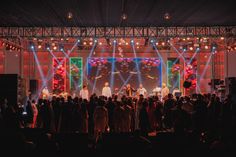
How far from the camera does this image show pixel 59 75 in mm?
26344

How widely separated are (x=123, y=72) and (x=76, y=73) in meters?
3.34

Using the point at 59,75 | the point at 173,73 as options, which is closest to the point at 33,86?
the point at 59,75

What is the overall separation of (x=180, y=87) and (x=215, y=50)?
11.8ft

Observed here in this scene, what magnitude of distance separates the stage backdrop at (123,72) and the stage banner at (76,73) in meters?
0.61

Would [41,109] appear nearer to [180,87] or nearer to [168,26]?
[168,26]

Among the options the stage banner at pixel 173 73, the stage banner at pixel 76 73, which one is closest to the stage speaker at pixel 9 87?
the stage banner at pixel 76 73

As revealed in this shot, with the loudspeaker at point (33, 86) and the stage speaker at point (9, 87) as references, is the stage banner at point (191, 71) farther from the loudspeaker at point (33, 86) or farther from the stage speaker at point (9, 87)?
the stage speaker at point (9, 87)

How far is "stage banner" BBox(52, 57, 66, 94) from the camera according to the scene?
85.8 feet

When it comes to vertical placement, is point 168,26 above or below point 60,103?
above

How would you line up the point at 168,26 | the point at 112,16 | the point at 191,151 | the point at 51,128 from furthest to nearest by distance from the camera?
the point at 168,26
the point at 112,16
the point at 51,128
the point at 191,151

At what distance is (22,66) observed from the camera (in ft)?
82.9

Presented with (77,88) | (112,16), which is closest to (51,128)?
(112,16)

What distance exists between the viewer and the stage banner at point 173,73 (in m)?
26.5

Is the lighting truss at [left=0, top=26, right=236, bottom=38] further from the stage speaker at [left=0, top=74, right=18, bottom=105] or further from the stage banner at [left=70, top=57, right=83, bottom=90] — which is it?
the stage banner at [left=70, top=57, right=83, bottom=90]
